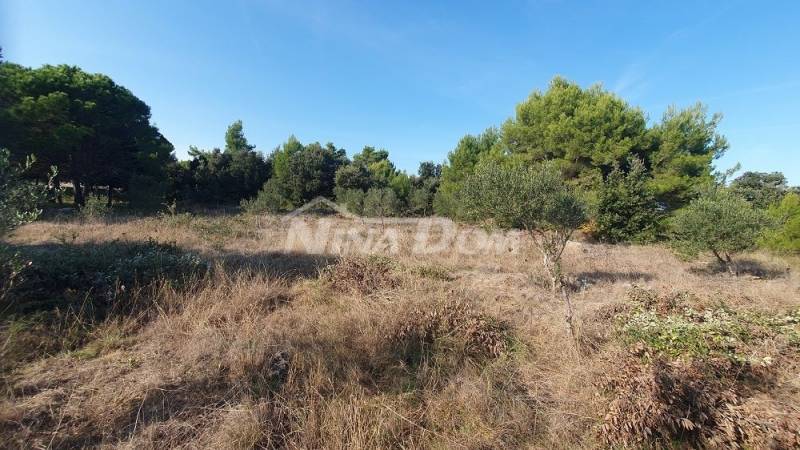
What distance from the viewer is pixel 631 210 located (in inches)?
639

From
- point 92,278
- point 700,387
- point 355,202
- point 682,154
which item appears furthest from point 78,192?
point 682,154

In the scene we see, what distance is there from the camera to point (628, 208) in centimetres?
1627

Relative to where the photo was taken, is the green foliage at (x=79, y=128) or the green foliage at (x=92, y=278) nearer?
the green foliage at (x=92, y=278)

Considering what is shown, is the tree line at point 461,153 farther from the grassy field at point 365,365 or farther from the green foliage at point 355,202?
the grassy field at point 365,365

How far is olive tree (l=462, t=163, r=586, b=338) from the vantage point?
7.07 meters

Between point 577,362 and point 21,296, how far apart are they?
725cm

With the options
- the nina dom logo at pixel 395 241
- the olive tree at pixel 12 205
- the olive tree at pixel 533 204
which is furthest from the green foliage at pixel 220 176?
the olive tree at pixel 533 204

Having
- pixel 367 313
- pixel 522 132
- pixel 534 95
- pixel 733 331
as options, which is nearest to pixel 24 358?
pixel 367 313

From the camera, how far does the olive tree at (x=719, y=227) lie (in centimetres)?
876

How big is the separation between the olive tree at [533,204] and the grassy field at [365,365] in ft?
6.13

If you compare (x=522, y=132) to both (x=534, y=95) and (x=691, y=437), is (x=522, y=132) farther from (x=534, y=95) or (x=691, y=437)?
(x=691, y=437)

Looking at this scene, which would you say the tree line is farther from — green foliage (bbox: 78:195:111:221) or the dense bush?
the dense bush

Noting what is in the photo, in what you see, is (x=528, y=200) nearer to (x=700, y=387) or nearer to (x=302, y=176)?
(x=700, y=387)

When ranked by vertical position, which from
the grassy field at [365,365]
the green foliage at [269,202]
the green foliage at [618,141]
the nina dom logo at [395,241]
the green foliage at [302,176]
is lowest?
the grassy field at [365,365]
